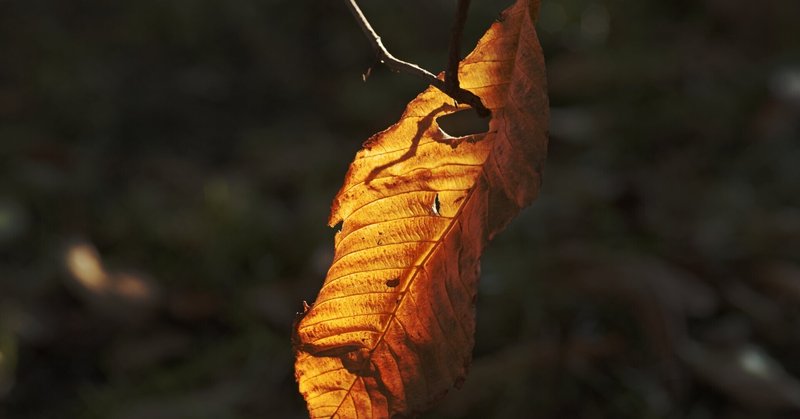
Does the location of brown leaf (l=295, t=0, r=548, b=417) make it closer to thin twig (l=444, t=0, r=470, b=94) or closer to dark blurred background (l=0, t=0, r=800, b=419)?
thin twig (l=444, t=0, r=470, b=94)

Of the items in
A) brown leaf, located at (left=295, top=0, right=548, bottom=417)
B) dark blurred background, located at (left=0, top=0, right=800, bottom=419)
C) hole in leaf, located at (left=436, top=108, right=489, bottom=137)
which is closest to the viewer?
brown leaf, located at (left=295, top=0, right=548, bottom=417)

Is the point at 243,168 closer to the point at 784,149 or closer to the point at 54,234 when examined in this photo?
the point at 54,234

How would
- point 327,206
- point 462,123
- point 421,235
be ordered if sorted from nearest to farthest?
point 421,235 < point 327,206 < point 462,123

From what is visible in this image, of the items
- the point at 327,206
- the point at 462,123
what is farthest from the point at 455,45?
the point at 462,123

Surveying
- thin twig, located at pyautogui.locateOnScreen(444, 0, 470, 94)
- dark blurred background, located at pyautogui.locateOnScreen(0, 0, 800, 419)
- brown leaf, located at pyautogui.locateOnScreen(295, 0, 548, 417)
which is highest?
dark blurred background, located at pyautogui.locateOnScreen(0, 0, 800, 419)

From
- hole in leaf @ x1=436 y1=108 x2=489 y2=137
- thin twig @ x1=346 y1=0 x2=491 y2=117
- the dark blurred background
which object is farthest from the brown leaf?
hole in leaf @ x1=436 y1=108 x2=489 y2=137

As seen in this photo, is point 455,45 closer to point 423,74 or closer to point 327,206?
point 423,74

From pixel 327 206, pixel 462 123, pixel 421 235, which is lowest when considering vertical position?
pixel 421 235
